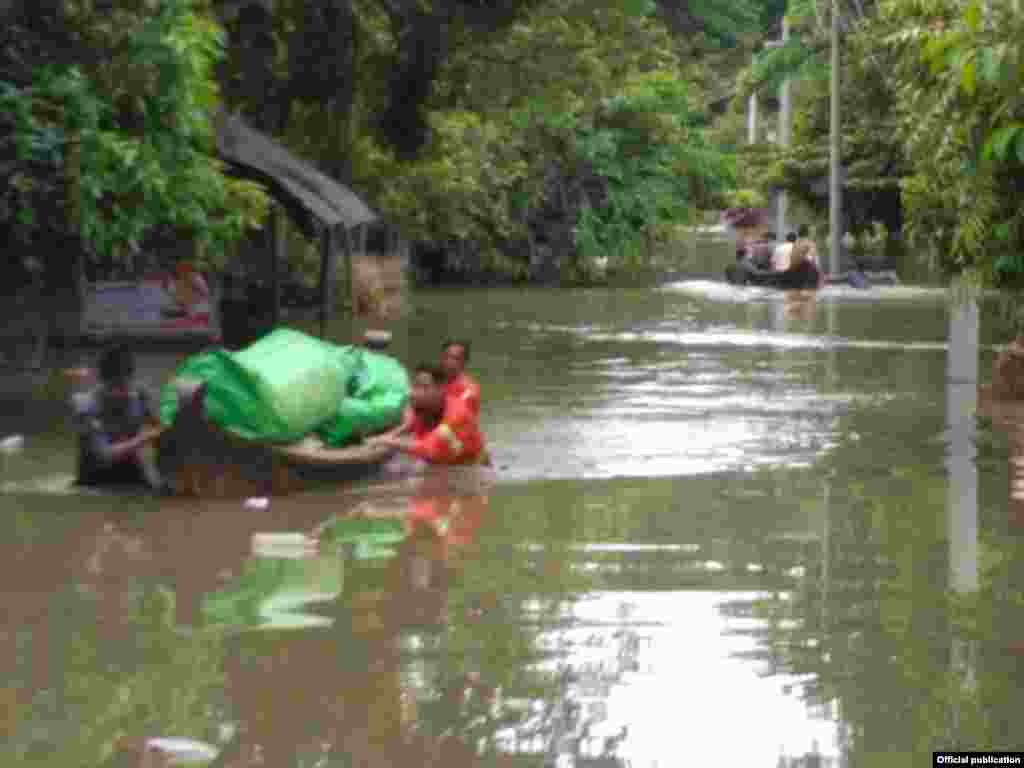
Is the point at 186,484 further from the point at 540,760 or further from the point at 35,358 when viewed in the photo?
the point at 35,358

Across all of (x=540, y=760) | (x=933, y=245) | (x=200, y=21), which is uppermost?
(x=200, y=21)

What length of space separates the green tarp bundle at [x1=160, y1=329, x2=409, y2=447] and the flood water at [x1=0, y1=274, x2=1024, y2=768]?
61cm

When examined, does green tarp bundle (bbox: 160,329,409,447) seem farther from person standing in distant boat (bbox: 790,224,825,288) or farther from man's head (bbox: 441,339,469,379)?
person standing in distant boat (bbox: 790,224,825,288)

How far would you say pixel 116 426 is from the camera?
14945mm

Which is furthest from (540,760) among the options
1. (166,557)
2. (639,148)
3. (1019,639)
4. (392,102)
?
(639,148)

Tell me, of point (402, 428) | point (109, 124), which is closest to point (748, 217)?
point (109, 124)

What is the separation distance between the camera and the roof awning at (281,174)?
24.5m

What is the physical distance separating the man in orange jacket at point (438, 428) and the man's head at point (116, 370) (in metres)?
1.90

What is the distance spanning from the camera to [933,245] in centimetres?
1939

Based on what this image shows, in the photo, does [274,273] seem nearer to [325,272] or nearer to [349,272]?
[325,272]

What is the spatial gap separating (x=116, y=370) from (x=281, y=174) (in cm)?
1042

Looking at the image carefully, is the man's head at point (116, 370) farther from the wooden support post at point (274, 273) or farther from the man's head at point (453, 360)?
the wooden support post at point (274, 273)

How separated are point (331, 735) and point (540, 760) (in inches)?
34.0

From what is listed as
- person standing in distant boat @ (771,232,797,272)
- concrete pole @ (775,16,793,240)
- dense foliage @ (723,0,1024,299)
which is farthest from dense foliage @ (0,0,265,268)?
concrete pole @ (775,16,793,240)
